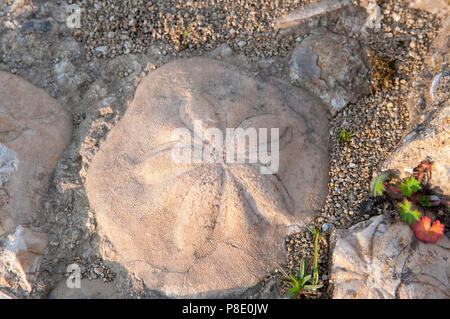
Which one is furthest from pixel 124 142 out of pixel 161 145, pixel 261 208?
pixel 261 208

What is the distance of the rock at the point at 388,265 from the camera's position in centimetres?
305

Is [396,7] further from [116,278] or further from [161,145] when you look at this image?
[116,278]

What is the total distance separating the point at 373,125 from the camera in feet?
12.8

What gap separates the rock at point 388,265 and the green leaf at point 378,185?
295 millimetres

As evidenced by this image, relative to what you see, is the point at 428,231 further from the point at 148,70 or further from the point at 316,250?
the point at 148,70

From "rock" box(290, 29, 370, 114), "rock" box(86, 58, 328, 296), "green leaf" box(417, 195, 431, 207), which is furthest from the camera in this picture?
"rock" box(290, 29, 370, 114)

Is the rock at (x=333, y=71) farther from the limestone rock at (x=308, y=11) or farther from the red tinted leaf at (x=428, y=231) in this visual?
the red tinted leaf at (x=428, y=231)

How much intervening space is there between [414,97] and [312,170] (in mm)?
1343

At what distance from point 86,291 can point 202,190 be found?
157 centimetres

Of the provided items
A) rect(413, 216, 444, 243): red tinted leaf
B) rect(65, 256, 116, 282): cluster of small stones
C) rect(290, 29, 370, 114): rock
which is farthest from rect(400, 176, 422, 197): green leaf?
rect(65, 256, 116, 282): cluster of small stones

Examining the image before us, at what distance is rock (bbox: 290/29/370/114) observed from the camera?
399 cm

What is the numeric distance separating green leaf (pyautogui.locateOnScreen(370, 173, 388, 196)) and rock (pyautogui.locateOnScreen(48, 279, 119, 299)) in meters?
2.71

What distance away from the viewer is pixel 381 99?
4.00 metres

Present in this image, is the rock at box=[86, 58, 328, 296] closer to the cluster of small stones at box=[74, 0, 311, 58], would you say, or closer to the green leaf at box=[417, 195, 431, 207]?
the cluster of small stones at box=[74, 0, 311, 58]
